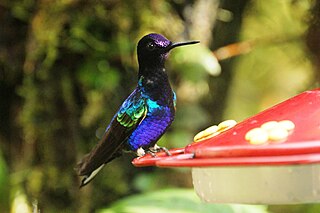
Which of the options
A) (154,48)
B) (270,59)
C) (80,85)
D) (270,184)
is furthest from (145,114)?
(270,59)

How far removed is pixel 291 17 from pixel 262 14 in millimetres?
162

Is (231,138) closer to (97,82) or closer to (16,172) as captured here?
(97,82)

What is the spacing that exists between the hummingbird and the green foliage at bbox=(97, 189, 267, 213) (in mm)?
408

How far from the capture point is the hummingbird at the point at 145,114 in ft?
7.25

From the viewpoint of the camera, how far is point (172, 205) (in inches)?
106

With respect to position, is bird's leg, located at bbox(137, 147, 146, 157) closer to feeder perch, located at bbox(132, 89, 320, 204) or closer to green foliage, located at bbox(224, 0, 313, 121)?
feeder perch, located at bbox(132, 89, 320, 204)

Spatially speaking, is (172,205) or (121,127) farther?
(172,205)

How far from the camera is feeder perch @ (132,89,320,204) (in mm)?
1423

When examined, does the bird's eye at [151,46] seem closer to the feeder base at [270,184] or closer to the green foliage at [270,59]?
the feeder base at [270,184]

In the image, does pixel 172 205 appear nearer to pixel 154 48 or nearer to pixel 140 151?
pixel 140 151

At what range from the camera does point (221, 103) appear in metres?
3.80

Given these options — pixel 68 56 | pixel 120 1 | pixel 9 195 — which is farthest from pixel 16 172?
pixel 120 1

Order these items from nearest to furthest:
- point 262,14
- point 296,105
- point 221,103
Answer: point 296,105
point 221,103
point 262,14

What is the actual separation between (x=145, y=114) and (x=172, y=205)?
0.57 m
